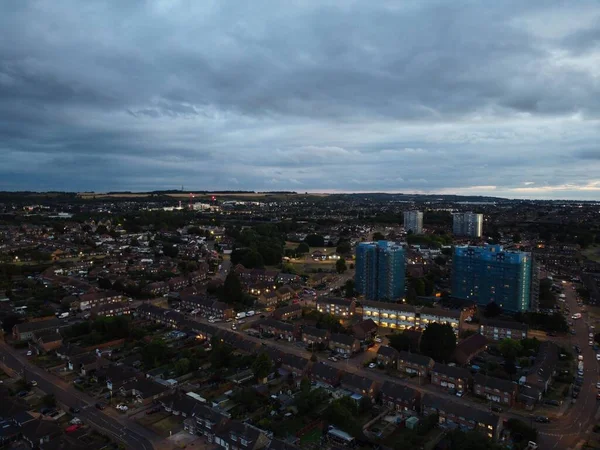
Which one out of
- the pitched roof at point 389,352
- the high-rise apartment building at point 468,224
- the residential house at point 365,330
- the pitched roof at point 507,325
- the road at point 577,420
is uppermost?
the high-rise apartment building at point 468,224

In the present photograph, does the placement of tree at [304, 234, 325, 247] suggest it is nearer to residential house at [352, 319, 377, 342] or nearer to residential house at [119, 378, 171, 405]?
residential house at [352, 319, 377, 342]

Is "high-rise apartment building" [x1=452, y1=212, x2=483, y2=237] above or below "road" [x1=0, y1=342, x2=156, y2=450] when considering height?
above

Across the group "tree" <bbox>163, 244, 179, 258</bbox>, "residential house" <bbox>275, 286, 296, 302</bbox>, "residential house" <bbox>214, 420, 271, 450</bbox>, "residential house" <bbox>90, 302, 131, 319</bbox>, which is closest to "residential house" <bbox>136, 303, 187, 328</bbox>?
"residential house" <bbox>90, 302, 131, 319</bbox>

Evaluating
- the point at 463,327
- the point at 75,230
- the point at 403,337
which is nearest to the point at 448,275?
the point at 463,327

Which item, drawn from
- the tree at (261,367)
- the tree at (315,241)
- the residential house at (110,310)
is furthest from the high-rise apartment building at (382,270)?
the tree at (315,241)

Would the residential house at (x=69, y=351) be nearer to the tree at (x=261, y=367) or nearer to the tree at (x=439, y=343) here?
the tree at (x=261, y=367)

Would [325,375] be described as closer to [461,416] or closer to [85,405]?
[461,416]

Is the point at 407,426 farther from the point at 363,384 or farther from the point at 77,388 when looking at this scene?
the point at 77,388
